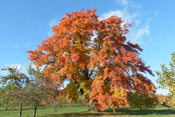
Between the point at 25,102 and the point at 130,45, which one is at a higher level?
the point at 130,45

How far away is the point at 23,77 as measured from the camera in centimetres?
1898

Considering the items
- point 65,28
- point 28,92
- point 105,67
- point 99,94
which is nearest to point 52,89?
point 28,92

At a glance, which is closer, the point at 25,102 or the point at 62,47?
the point at 25,102

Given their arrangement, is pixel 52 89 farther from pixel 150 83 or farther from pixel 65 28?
pixel 150 83

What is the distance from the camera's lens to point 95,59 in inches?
829

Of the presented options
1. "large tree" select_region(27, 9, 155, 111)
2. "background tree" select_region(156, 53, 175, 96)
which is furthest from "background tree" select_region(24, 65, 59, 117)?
"background tree" select_region(156, 53, 175, 96)

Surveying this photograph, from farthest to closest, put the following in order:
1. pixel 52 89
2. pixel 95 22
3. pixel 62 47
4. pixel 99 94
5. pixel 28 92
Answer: pixel 95 22 → pixel 62 47 → pixel 99 94 → pixel 52 89 → pixel 28 92

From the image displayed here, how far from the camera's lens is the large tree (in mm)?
20750

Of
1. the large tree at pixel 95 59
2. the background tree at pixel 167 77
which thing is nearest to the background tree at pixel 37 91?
the large tree at pixel 95 59

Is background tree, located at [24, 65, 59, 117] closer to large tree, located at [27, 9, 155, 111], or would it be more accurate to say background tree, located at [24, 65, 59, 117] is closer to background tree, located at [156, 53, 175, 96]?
large tree, located at [27, 9, 155, 111]

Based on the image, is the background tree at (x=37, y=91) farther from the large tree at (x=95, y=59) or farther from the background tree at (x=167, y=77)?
the background tree at (x=167, y=77)

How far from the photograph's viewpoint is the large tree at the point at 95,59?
20.8m

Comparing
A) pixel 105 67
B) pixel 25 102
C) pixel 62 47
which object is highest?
pixel 62 47

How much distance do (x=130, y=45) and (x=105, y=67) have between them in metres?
7.43
